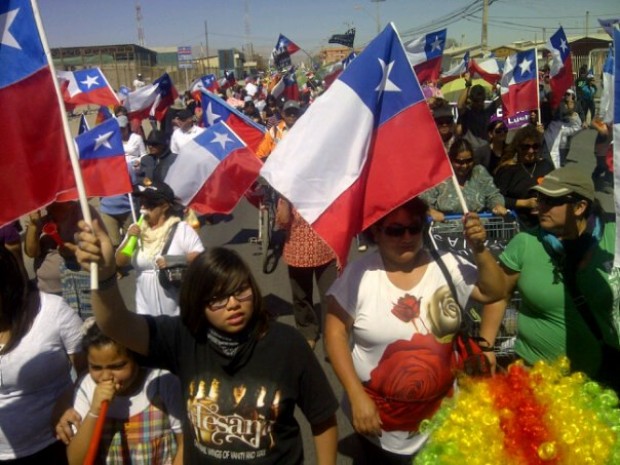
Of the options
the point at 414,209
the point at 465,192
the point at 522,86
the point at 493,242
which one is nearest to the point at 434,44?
the point at 522,86

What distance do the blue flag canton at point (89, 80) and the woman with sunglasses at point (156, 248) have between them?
6328 mm

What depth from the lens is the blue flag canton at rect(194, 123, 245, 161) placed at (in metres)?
6.11

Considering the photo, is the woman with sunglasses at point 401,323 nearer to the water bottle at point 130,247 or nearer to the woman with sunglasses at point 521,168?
the water bottle at point 130,247

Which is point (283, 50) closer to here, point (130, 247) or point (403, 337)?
point (130, 247)

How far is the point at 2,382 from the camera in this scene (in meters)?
2.78

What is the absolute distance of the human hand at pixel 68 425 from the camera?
2621mm

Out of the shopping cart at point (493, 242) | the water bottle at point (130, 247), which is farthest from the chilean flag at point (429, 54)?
the water bottle at point (130, 247)

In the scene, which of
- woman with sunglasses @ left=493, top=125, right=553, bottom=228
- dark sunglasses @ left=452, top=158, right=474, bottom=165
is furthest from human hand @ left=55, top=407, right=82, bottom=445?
woman with sunglasses @ left=493, top=125, right=553, bottom=228

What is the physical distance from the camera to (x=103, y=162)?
5434 millimetres

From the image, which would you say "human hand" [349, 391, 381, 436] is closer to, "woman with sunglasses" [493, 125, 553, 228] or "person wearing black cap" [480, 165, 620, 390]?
"person wearing black cap" [480, 165, 620, 390]

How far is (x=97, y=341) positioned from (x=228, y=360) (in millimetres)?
594

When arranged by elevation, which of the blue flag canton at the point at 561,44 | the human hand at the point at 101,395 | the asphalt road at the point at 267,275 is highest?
the blue flag canton at the point at 561,44

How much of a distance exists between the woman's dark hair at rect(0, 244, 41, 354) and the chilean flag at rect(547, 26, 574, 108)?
9.15 metres

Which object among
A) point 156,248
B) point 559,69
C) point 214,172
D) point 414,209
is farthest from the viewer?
point 559,69
